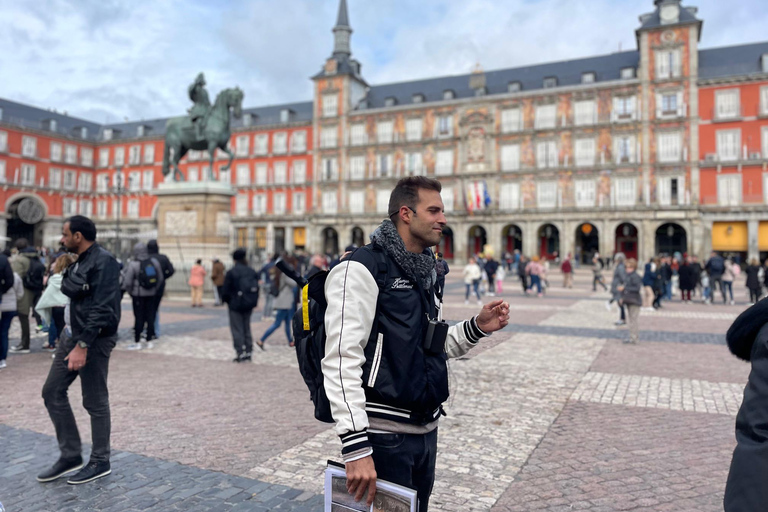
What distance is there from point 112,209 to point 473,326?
59.8 metres

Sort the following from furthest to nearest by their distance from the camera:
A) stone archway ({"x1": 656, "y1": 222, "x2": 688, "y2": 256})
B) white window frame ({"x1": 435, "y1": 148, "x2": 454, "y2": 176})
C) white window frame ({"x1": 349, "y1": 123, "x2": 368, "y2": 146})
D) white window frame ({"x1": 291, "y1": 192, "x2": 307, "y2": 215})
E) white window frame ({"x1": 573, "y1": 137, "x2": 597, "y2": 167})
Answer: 1. white window frame ({"x1": 291, "y1": 192, "x2": 307, "y2": 215})
2. white window frame ({"x1": 349, "y1": 123, "x2": 368, "y2": 146})
3. white window frame ({"x1": 435, "y1": 148, "x2": 454, "y2": 176})
4. white window frame ({"x1": 573, "y1": 137, "x2": 597, "y2": 167})
5. stone archway ({"x1": 656, "y1": 222, "x2": 688, "y2": 256})

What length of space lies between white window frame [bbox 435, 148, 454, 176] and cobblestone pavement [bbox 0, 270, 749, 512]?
35909 mm

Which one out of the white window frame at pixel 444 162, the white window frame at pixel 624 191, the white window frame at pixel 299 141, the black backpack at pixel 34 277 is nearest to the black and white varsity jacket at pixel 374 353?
the black backpack at pixel 34 277

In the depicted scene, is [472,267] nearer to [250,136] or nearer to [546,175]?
[546,175]

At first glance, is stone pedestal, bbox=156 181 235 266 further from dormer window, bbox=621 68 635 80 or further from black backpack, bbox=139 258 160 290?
dormer window, bbox=621 68 635 80

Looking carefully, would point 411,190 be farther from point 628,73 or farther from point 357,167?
point 357,167

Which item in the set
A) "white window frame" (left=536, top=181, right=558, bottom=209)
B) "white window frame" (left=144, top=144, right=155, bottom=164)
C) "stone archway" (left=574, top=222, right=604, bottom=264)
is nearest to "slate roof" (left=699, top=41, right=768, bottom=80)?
"white window frame" (left=536, top=181, right=558, bottom=209)

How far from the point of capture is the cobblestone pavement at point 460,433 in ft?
10.7

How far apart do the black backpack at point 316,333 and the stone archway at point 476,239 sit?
40475 millimetres

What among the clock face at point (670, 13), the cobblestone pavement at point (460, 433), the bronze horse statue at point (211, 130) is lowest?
the cobblestone pavement at point (460, 433)

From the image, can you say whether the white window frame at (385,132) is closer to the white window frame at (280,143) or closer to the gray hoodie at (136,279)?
the white window frame at (280,143)

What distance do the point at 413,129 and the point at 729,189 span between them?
2322 cm

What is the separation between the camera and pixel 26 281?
822 cm

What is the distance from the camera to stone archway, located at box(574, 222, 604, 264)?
40.0 meters
